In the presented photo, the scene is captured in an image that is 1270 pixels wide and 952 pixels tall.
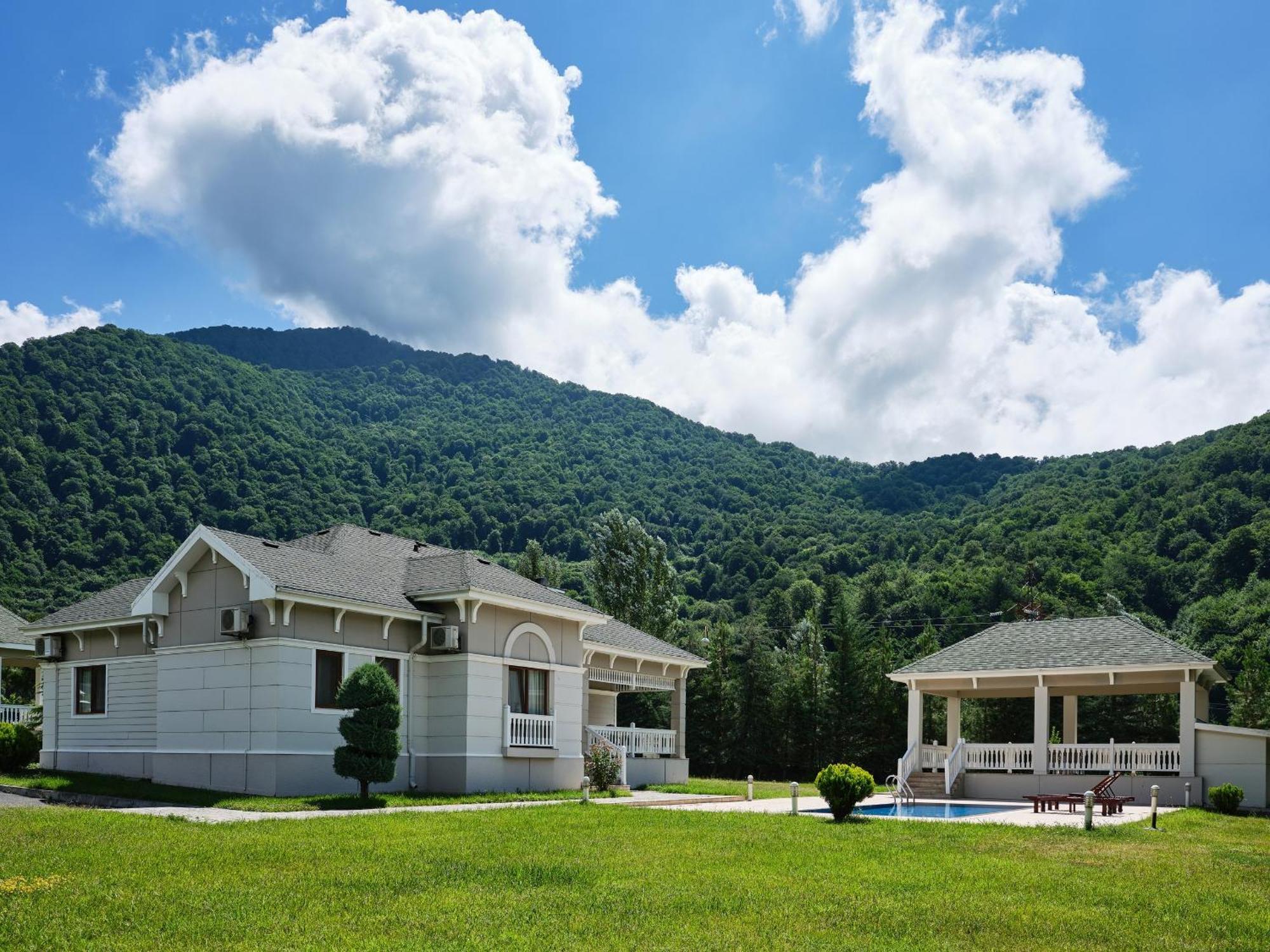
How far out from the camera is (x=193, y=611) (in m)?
22.4

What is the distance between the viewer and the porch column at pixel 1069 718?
31.5m

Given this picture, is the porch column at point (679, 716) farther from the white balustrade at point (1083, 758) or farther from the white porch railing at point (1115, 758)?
the white porch railing at point (1115, 758)

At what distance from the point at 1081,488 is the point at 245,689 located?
52.4 metres

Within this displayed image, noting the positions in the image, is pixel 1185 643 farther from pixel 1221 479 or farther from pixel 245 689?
pixel 245 689

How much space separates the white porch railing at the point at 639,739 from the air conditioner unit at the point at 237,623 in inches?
398

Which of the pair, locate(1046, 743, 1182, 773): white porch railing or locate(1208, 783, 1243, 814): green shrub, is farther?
locate(1046, 743, 1182, 773): white porch railing

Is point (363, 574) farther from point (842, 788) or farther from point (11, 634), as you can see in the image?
point (11, 634)

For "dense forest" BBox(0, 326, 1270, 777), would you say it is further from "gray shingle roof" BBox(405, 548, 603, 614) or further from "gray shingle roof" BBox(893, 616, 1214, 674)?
"gray shingle roof" BBox(405, 548, 603, 614)

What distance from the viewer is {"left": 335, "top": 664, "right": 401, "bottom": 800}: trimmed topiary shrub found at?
19500 millimetres

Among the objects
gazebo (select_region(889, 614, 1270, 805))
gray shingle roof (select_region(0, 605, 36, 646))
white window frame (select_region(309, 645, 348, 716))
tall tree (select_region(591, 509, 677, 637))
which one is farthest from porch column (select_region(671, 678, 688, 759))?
tall tree (select_region(591, 509, 677, 637))

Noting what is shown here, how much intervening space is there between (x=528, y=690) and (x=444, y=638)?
2.84m

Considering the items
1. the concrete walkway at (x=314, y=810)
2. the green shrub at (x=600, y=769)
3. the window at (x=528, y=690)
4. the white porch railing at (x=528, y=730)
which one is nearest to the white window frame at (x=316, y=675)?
the concrete walkway at (x=314, y=810)

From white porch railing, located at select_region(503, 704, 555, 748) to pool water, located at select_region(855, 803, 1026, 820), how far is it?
680cm

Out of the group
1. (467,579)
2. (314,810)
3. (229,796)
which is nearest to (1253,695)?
(467,579)
